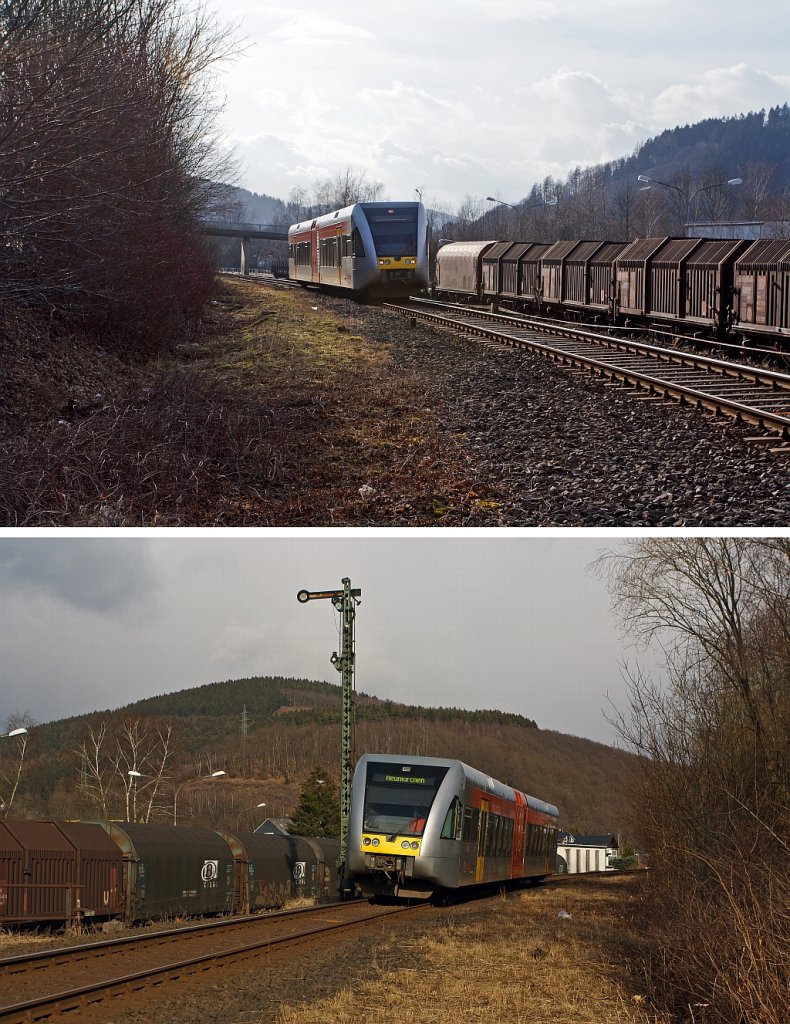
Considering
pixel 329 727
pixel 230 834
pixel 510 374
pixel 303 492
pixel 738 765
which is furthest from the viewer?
pixel 329 727

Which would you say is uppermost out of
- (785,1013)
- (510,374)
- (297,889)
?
(510,374)

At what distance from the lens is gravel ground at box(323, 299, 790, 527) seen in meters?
10.8

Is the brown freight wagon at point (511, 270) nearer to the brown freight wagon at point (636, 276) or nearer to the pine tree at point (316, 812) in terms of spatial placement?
the brown freight wagon at point (636, 276)

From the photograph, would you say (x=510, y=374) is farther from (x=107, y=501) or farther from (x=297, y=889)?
(x=297, y=889)

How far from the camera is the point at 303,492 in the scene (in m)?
12.0

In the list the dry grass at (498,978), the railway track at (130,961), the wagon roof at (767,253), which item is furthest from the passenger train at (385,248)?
the dry grass at (498,978)

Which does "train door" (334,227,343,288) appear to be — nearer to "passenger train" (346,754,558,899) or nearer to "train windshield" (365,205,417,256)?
"train windshield" (365,205,417,256)

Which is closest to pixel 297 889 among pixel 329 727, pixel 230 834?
pixel 230 834

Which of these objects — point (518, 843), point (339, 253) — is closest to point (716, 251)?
point (518, 843)

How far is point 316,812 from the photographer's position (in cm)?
4659

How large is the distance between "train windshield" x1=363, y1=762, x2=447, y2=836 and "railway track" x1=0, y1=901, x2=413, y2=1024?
1380 millimetres

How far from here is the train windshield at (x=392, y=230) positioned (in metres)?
36.0

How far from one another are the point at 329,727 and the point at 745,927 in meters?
78.0

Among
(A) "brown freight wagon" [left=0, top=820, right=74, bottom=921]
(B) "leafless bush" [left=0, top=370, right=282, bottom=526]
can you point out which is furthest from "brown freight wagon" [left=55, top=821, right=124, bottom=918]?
(B) "leafless bush" [left=0, top=370, right=282, bottom=526]
